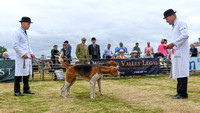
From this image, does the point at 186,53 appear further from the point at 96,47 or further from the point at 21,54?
the point at 96,47

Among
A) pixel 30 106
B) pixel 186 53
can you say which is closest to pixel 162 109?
pixel 186 53

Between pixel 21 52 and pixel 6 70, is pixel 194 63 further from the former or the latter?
pixel 6 70

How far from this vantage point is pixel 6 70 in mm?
10570

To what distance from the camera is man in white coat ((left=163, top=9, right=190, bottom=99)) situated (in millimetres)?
4641

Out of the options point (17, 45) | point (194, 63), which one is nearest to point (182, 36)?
point (17, 45)

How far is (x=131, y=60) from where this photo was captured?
1145 cm

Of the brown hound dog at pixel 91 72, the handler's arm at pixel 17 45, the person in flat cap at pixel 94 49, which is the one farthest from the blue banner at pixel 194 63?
the handler's arm at pixel 17 45

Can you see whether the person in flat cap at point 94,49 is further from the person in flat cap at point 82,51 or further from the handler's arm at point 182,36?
the handler's arm at point 182,36

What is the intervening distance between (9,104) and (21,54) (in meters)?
1.70

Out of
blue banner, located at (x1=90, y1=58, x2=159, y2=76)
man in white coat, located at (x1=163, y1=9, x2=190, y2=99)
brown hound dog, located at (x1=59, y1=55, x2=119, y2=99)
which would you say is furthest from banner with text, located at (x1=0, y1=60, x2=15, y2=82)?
man in white coat, located at (x1=163, y1=9, x2=190, y2=99)

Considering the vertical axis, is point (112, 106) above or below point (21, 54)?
below

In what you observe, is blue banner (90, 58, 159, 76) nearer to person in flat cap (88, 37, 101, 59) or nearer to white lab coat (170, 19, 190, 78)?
person in flat cap (88, 37, 101, 59)

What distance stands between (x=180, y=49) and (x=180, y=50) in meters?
0.03

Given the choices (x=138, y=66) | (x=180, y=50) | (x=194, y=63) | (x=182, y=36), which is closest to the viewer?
(x=182, y=36)
